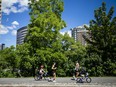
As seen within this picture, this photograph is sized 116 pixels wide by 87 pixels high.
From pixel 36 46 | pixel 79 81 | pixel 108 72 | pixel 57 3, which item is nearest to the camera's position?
pixel 79 81

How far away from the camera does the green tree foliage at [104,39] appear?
42.1 metres

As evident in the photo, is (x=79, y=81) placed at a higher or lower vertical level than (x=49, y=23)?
lower

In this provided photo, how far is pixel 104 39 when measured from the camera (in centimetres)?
4353

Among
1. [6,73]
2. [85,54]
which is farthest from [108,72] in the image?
[6,73]

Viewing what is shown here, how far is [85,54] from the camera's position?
4441 cm

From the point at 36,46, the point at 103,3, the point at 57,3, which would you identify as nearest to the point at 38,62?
the point at 36,46

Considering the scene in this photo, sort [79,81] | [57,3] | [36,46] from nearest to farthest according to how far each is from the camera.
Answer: [79,81]
[36,46]
[57,3]

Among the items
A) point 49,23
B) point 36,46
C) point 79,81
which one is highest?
point 49,23

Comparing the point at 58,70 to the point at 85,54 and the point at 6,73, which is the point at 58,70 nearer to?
the point at 85,54

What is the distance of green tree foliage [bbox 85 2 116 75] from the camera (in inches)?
1657

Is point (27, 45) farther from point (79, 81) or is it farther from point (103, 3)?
point (79, 81)

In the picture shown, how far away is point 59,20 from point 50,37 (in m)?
4.65

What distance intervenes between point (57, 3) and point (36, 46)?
9.39 meters

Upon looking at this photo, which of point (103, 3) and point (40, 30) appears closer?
point (40, 30)
